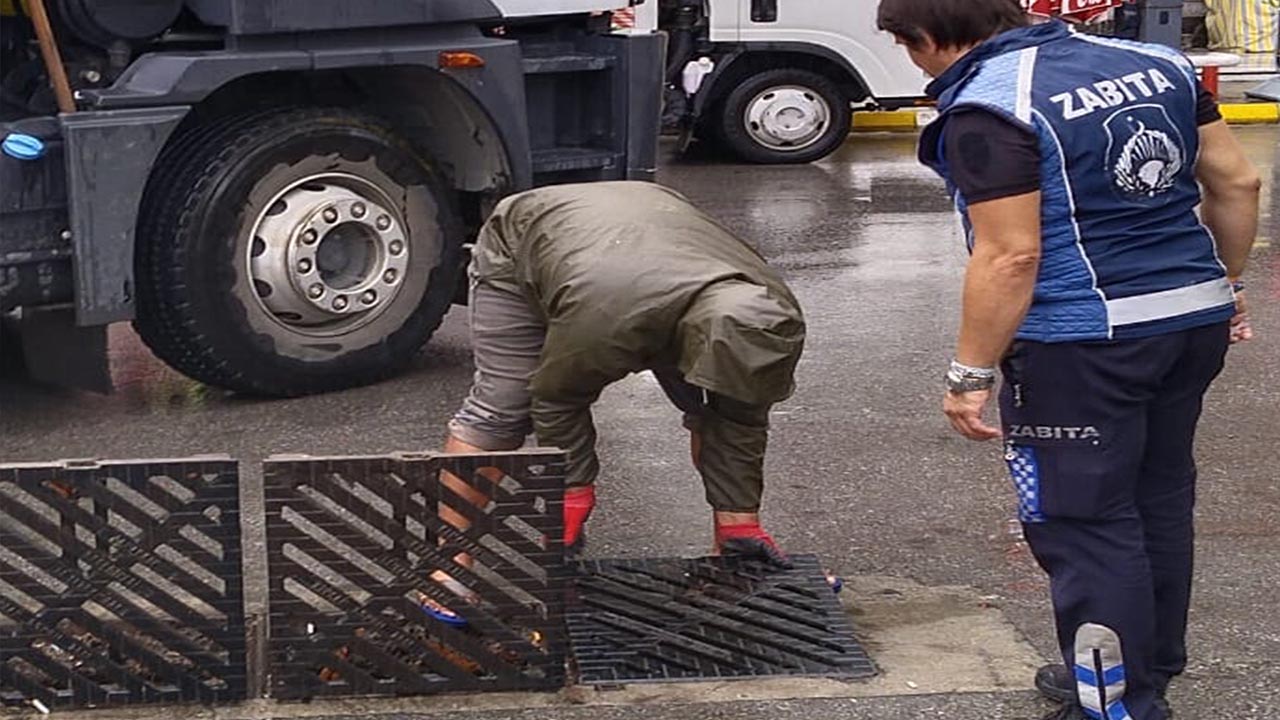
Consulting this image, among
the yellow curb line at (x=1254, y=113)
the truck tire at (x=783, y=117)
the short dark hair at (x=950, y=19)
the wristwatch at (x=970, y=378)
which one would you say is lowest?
the yellow curb line at (x=1254, y=113)

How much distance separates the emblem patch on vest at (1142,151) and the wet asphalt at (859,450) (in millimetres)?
1187

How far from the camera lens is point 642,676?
171 inches

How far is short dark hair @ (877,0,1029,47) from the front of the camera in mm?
3668

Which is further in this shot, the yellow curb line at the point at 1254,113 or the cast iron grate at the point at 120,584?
the yellow curb line at the point at 1254,113

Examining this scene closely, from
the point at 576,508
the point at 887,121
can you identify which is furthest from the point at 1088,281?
the point at 887,121

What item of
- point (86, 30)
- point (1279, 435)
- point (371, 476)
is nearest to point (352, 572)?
point (371, 476)

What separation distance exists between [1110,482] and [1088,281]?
38 cm

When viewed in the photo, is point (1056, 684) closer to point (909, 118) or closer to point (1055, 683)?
point (1055, 683)

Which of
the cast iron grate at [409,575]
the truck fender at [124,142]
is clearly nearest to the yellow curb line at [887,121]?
the truck fender at [124,142]

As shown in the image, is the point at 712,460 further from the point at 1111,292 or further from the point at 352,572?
the point at 1111,292

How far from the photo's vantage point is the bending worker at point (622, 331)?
14.1 feet

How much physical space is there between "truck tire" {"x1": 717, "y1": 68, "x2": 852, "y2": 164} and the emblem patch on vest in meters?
9.85

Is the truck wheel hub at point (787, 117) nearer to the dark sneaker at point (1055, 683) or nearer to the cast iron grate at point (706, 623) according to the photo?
the cast iron grate at point (706, 623)

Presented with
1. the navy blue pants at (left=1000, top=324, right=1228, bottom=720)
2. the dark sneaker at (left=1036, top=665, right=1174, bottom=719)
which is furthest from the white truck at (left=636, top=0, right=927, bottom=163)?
the navy blue pants at (left=1000, top=324, right=1228, bottom=720)
